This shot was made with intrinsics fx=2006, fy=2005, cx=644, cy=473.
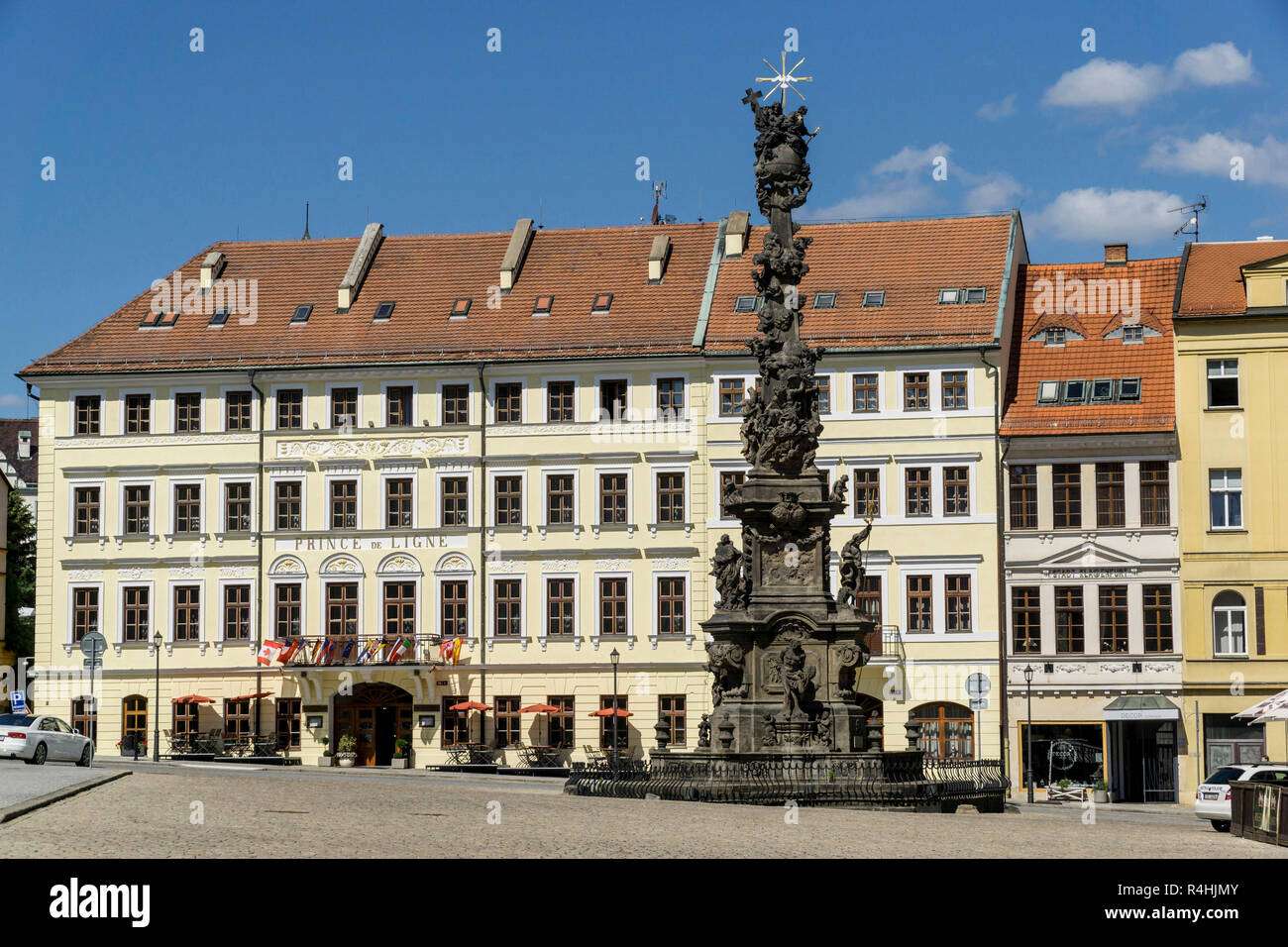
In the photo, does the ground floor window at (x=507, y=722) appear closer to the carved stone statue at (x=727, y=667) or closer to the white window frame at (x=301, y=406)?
the white window frame at (x=301, y=406)

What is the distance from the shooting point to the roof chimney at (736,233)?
6188cm

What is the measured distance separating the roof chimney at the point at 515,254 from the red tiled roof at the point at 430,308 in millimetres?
263

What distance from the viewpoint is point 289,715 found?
196 feet

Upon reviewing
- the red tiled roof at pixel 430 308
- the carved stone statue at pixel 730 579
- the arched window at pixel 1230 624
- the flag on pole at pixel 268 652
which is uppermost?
the red tiled roof at pixel 430 308

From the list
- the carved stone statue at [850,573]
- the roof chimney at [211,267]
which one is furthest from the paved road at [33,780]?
the roof chimney at [211,267]

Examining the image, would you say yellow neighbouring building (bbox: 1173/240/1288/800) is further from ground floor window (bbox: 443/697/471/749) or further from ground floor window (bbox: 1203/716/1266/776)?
ground floor window (bbox: 443/697/471/749)

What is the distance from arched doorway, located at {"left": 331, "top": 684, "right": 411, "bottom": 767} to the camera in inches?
2336

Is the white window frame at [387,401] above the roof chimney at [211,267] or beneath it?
beneath

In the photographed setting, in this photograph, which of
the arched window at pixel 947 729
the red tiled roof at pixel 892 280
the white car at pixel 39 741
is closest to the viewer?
the white car at pixel 39 741

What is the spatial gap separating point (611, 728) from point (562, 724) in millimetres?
1449

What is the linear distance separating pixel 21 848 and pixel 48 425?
44.4 m

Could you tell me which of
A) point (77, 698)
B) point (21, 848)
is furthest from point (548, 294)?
point (21, 848)

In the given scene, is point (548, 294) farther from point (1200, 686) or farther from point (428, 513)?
point (1200, 686)

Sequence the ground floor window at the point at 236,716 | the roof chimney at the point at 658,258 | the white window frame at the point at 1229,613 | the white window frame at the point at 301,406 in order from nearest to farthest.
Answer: the white window frame at the point at 1229,613 → the ground floor window at the point at 236,716 → the white window frame at the point at 301,406 → the roof chimney at the point at 658,258
